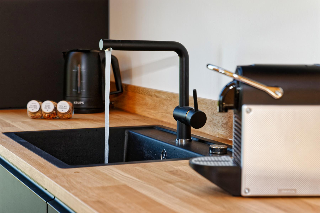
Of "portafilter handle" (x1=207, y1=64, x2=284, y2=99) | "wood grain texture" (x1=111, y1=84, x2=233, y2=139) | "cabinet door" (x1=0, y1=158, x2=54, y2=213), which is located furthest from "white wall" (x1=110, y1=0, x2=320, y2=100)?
"cabinet door" (x1=0, y1=158, x2=54, y2=213)

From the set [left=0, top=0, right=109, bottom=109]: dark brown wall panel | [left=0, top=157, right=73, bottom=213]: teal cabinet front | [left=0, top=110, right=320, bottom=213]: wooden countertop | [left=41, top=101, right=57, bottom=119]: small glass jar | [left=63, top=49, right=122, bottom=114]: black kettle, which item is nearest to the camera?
[left=0, top=110, right=320, bottom=213]: wooden countertop

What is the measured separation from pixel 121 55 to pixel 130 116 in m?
0.39

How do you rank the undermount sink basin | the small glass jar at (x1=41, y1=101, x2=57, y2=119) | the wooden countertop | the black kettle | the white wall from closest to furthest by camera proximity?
the wooden countertop → the white wall → the undermount sink basin → the small glass jar at (x1=41, y1=101, x2=57, y2=119) → the black kettle

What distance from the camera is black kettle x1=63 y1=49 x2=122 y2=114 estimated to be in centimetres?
192

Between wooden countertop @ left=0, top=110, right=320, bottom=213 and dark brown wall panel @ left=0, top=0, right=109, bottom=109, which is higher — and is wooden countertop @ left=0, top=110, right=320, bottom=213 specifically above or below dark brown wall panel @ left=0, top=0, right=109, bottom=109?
below

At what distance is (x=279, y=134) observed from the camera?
722mm

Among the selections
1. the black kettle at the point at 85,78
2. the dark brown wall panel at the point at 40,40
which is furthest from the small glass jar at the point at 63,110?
the dark brown wall panel at the point at 40,40

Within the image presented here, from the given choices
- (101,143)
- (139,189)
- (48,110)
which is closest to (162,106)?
(101,143)

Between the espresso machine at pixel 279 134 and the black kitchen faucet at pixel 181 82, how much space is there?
20.0 inches

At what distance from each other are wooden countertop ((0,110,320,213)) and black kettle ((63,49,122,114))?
0.77m

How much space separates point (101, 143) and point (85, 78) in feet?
1.46

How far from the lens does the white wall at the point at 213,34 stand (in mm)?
1167

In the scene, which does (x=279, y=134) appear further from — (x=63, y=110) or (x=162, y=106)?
(x=63, y=110)

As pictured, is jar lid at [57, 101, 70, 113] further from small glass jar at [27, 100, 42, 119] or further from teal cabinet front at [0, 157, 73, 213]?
teal cabinet front at [0, 157, 73, 213]
